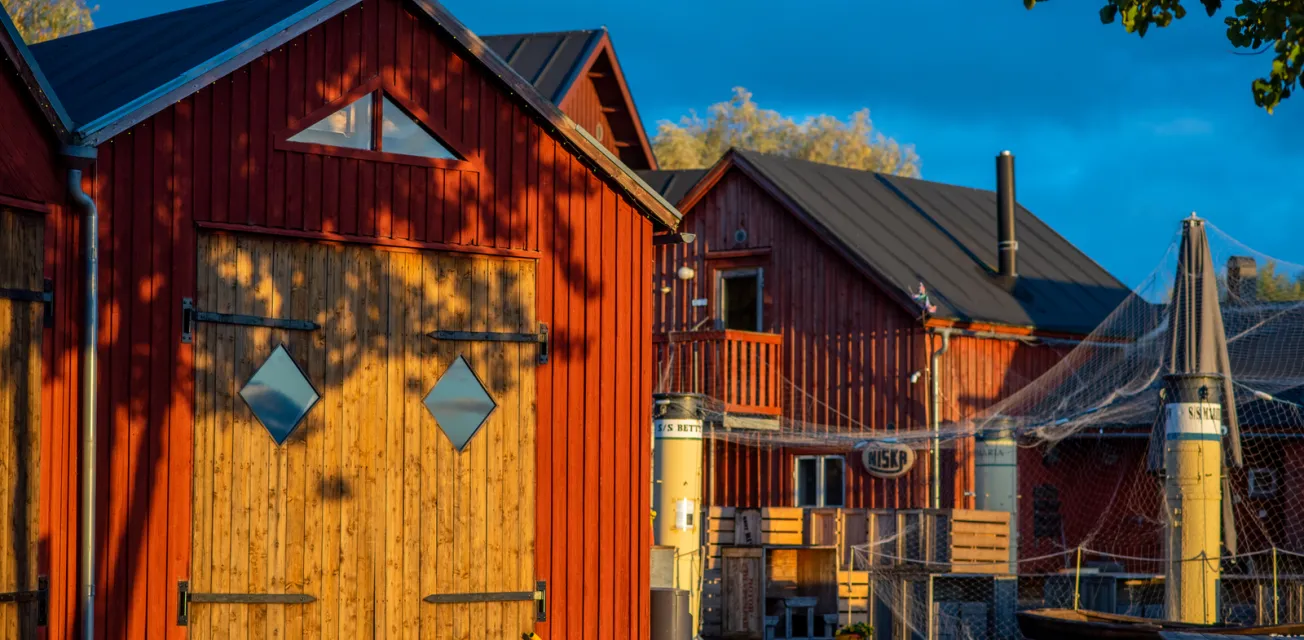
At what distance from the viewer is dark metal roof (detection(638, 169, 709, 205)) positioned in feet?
136

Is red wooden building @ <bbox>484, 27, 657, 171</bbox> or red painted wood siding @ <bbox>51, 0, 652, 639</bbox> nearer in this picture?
red painted wood siding @ <bbox>51, 0, 652, 639</bbox>

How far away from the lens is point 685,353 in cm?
3253

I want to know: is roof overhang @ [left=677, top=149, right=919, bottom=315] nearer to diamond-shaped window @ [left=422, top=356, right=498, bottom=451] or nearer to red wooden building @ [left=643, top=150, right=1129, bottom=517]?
red wooden building @ [left=643, top=150, right=1129, bottom=517]

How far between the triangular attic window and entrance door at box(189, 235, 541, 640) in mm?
927

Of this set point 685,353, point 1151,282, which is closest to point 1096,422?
point 1151,282

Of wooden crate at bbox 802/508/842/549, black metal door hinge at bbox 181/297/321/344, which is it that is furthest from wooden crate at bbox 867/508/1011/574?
black metal door hinge at bbox 181/297/321/344

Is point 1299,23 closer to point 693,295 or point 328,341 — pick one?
point 328,341

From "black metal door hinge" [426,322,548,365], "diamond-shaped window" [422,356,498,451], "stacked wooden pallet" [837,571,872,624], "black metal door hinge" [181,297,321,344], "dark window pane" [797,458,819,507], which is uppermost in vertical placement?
"black metal door hinge" [181,297,321,344]

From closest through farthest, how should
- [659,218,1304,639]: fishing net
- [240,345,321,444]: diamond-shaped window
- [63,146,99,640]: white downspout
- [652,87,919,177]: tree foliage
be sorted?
[63,146,99,640]: white downspout < [240,345,321,444]: diamond-shaped window < [659,218,1304,639]: fishing net < [652,87,919,177]: tree foliage

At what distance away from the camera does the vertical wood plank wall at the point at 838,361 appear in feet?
104

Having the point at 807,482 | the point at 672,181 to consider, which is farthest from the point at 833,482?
the point at 672,181

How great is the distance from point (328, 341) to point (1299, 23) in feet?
27.0

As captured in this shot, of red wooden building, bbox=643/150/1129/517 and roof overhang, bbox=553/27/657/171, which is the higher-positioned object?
roof overhang, bbox=553/27/657/171

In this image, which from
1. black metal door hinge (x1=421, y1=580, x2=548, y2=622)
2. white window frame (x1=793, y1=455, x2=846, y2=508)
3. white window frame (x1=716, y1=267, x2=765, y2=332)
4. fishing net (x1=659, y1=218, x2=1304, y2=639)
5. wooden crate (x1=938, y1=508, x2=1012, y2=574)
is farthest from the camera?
white window frame (x1=716, y1=267, x2=765, y2=332)
